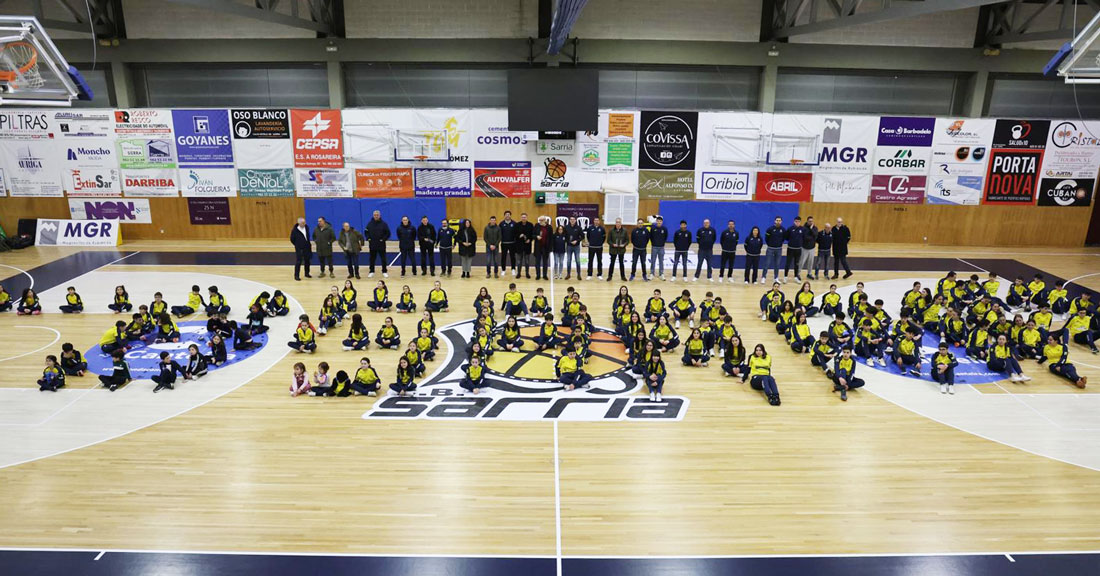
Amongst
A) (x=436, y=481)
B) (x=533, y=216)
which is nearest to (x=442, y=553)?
(x=436, y=481)

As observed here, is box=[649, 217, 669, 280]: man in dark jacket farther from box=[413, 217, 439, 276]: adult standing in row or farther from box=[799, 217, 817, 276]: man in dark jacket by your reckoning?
box=[413, 217, 439, 276]: adult standing in row

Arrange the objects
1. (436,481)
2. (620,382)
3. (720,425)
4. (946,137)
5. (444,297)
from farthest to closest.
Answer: (946,137)
(444,297)
(620,382)
(720,425)
(436,481)

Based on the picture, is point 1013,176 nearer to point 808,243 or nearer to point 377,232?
point 808,243

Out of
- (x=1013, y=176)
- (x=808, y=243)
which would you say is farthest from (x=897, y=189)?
(x=808, y=243)

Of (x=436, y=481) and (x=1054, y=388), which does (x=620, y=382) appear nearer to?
→ (x=436, y=481)

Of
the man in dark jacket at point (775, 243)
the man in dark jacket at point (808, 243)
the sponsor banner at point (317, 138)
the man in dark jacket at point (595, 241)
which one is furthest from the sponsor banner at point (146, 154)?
the man in dark jacket at point (808, 243)

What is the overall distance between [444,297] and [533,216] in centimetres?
872

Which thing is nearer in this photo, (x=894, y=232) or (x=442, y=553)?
(x=442, y=553)

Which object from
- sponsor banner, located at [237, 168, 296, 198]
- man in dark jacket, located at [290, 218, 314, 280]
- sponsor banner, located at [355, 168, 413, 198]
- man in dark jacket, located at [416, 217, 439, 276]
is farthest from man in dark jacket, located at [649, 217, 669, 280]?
sponsor banner, located at [237, 168, 296, 198]

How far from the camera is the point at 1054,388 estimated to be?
13.3m

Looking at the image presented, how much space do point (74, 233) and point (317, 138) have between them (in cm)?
1028

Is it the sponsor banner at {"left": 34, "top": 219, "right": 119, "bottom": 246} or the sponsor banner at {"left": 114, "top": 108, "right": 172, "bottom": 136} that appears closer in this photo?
the sponsor banner at {"left": 114, "top": 108, "right": 172, "bottom": 136}

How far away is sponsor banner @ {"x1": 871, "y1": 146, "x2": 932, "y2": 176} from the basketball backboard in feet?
80.9

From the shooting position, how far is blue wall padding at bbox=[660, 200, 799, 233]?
82.4 ft
